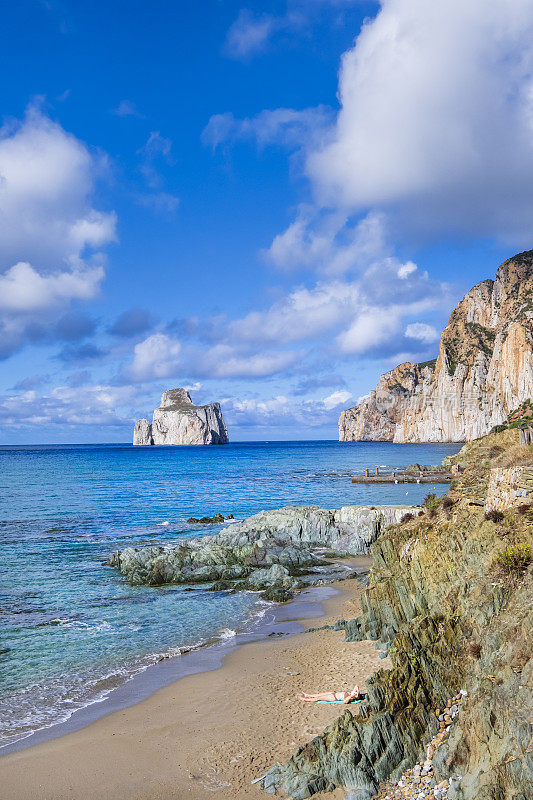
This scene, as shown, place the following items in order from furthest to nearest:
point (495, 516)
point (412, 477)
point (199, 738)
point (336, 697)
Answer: point (412, 477), point (495, 516), point (336, 697), point (199, 738)

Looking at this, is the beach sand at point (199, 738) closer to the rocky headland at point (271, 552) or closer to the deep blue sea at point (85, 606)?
the deep blue sea at point (85, 606)

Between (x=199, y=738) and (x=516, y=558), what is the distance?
844cm

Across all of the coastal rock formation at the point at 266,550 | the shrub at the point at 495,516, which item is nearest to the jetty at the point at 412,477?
the coastal rock formation at the point at 266,550

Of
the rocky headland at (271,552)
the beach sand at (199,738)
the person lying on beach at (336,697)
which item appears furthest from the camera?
the rocky headland at (271,552)

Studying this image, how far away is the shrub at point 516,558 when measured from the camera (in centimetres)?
1170

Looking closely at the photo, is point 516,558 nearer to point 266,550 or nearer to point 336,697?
point 336,697

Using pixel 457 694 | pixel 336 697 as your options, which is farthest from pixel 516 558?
pixel 336 697

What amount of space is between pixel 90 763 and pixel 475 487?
50.6ft

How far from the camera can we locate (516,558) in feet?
38.8

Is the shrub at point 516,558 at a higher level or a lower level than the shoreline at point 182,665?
higher

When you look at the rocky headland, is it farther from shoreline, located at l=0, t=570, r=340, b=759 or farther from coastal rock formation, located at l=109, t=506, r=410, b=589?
shoreline, located at l=0, t=570, r=340, b=759

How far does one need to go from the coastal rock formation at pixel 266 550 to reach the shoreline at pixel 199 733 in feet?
34.7

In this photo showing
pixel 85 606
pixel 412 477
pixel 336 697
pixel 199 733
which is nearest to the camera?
pixel 199 733

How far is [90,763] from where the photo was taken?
11.3 m
